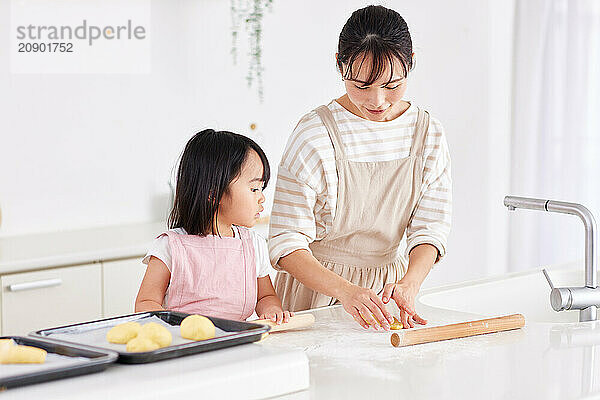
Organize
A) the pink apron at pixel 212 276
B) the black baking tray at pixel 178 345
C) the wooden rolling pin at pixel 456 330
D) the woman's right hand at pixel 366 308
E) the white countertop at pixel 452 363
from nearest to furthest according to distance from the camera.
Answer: the black baking tray at pixel 178 345
the white countertop at pixel 452 363
the wooden rolling pin at pixel 456 330
the woman's right hand at pixel 366 308
the pink apron at pixel 212 276

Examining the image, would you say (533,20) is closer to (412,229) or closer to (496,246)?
(496,246)

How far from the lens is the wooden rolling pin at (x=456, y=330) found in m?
1.56

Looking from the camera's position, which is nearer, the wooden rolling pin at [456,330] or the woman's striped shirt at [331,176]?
the wooden rolling pin at [456,330]

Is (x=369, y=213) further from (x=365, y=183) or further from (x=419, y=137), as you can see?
(x=419, y=137)

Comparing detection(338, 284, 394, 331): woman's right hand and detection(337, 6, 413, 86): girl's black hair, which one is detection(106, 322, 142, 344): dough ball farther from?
detection(337, 6, 413, 86): girl's black hair

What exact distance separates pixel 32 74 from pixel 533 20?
8.02 feet

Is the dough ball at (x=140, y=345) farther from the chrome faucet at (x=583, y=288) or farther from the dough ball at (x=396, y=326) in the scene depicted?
the chrome faucet at (x=583, y=288)

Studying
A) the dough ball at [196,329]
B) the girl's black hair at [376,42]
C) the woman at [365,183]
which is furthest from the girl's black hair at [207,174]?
the dough ball at [196,329]

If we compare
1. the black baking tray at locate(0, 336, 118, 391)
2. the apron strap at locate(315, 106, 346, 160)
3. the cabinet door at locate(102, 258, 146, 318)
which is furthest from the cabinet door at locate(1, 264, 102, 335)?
the black baking tray at locate(0, 336, 118, 391)

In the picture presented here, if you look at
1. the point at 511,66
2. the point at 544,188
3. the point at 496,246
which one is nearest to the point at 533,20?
the point at 511,66

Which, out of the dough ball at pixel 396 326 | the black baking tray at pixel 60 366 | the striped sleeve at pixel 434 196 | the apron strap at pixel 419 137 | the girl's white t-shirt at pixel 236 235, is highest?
the apron strap at pixel 419 137

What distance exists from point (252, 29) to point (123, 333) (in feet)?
9.12

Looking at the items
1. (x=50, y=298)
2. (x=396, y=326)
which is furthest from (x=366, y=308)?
(x=50, y=298)

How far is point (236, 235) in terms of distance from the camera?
6.23 ft
